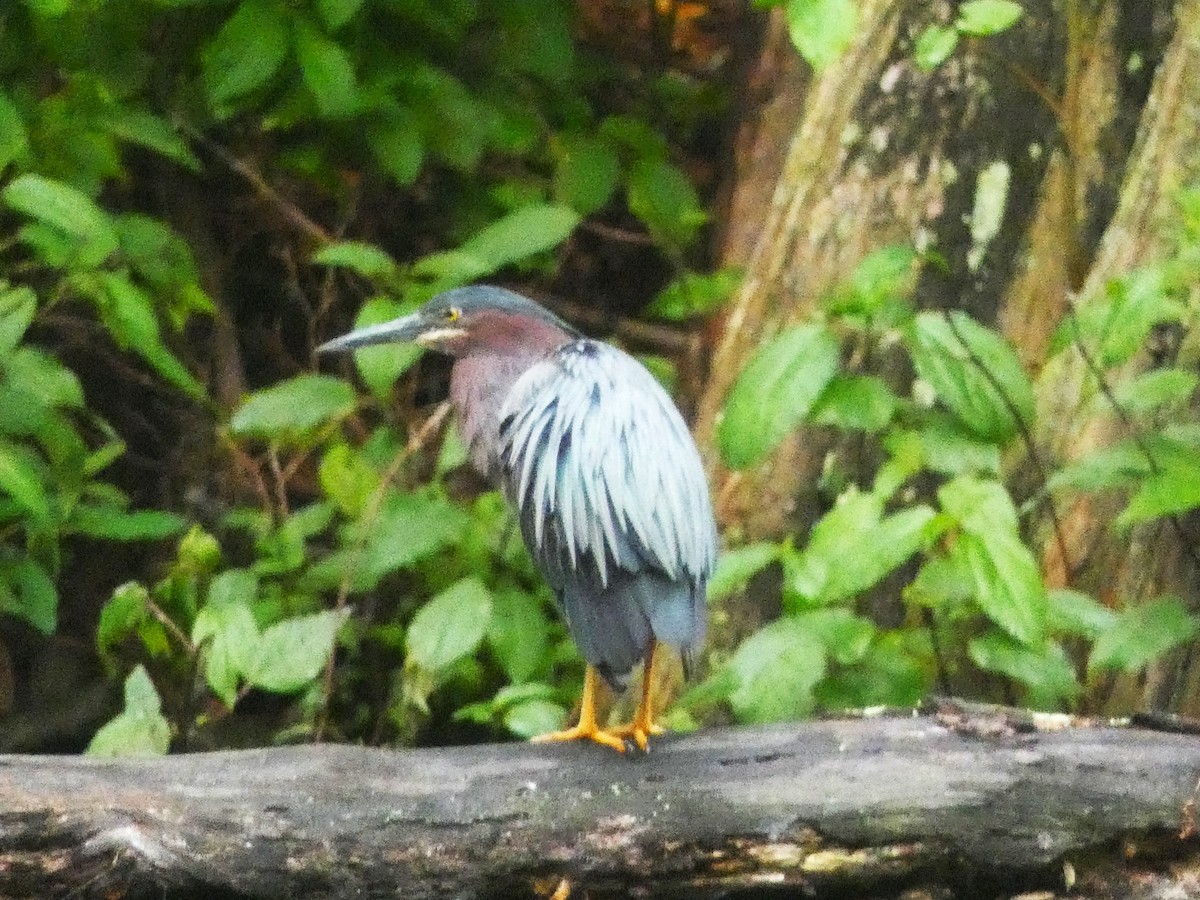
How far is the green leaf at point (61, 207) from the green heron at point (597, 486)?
2.52 ft

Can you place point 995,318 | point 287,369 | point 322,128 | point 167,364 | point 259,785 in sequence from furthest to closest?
point 287,369
point 322,128
point 995,318
point 167,364
point 259,785

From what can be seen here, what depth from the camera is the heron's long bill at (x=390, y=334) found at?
229 cm

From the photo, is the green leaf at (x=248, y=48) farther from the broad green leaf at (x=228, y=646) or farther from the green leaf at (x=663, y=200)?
the broad green leaf at (x=228, y=646)

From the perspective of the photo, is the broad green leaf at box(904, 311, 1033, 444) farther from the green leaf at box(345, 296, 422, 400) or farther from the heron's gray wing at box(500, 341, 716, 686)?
the green leaf at box(345, 296, 422, 400)

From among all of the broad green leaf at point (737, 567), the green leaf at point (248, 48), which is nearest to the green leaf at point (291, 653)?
the broad green leaf at point (737, 567)

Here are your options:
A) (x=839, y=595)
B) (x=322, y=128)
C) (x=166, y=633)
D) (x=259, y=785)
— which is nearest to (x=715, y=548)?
(x=839, y=595)

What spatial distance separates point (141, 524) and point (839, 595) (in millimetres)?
1426

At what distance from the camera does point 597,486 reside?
1.97 m

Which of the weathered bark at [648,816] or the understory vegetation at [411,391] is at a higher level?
the understory vegetation at [411,391]

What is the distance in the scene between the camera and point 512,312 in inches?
88.7

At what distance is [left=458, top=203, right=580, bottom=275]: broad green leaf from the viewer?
8.83 feet

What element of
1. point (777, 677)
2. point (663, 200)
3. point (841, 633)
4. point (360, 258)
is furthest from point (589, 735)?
point (663, 200)

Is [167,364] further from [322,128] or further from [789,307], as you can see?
[789,307]

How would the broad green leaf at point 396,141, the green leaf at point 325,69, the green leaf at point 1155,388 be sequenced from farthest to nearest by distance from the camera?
the broad green leaf at point 396,141
the green leaf at point 325,69
the green leaf at point 1155,388
